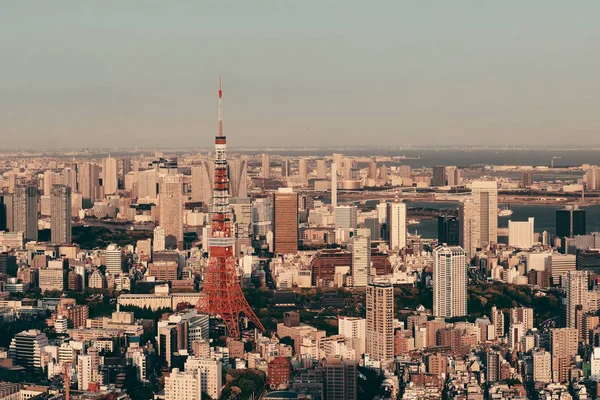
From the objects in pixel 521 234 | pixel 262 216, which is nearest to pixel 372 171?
pixel 262 216

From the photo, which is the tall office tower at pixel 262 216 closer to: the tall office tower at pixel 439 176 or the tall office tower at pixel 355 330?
the tall office tower at pixel 439 176

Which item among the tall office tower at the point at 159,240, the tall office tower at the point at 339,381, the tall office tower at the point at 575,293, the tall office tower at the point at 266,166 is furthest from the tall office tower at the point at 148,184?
the tall office tower at the point at 339,381

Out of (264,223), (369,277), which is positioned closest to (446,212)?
(264,223)

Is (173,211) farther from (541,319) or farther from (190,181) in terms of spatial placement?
(541,319)

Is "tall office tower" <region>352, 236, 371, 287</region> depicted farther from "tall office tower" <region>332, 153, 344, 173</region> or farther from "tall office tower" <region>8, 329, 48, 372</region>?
"tall office tower" <region>332, 153, 344, 173</region>

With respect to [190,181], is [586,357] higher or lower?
lower

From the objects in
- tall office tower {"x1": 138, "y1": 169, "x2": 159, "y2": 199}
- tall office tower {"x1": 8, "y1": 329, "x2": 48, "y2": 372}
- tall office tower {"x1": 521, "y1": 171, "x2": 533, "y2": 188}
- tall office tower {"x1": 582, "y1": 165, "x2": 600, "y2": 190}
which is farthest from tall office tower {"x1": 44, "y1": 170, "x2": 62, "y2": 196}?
tall office tower {"x1": 8, "y1": 329, "x2": 48, "y2": 372}

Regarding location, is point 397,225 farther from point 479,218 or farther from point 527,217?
point 527,217
